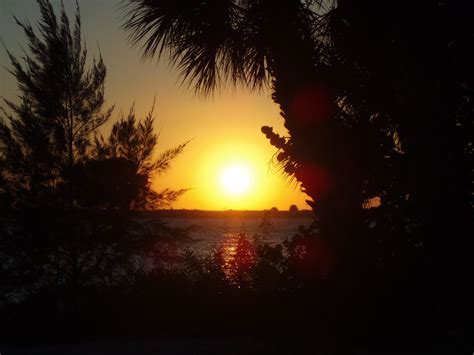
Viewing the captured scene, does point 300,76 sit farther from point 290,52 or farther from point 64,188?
point 64,188

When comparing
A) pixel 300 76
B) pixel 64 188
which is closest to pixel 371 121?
pixel 300 76

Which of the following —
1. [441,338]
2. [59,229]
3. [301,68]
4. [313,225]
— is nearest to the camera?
[441,338]

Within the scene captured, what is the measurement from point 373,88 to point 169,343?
4.89 metres

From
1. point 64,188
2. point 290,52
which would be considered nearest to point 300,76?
point 290,52

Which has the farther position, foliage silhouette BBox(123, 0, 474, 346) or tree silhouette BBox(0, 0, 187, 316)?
tree silhouette BBox(0, 0, 187, 316)

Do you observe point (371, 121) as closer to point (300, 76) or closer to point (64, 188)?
point (300, 76)

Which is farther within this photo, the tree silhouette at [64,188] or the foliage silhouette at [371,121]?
the tree silhouette at [64,188]

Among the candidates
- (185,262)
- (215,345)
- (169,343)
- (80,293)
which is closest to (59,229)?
(80,293)

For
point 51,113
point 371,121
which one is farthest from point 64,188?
point 371,121

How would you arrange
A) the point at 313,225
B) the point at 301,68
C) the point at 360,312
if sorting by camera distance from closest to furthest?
the point at 360,312 → the point at 301,68 → the point at 313,225

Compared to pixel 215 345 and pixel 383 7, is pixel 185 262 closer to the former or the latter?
pixel 215 345

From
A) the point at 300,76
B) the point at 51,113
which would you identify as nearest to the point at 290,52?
the point at 300,76

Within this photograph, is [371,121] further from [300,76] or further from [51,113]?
[51,113]

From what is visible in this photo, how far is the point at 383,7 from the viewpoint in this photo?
6.03 meters
